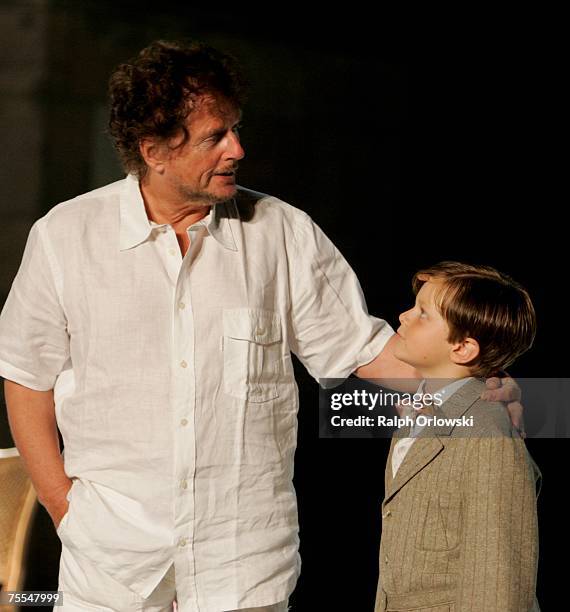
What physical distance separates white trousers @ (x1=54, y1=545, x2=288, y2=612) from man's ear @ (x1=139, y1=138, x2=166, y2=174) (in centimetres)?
79

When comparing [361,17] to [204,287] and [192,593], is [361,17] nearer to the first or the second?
[204,287]

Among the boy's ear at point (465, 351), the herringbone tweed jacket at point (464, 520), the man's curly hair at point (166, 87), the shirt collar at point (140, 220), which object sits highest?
the man's curly hair at point (166, 87)

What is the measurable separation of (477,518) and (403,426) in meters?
0.32

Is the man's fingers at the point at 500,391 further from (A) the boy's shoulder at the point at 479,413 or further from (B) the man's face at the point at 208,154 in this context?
(B) the man's face at the point at 208,154

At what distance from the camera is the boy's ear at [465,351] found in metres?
1.98

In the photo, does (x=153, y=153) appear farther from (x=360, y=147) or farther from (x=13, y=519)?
(x=13, y=519)

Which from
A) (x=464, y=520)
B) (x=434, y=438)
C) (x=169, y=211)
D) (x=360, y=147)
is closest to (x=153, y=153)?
(x=169, y=211)

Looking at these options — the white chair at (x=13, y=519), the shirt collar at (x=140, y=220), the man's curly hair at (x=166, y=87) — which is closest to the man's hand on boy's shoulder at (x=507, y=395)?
the shirt collar at (x=140, y=220)

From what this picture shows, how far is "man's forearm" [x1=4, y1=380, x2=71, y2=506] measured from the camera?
2146 mm

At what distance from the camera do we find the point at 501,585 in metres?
1.77

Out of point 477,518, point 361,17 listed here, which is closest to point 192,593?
point 477,518

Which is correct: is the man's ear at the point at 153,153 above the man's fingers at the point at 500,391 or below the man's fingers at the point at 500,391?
above

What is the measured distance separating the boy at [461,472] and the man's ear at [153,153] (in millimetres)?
567

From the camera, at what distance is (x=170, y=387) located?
6.61 ft
